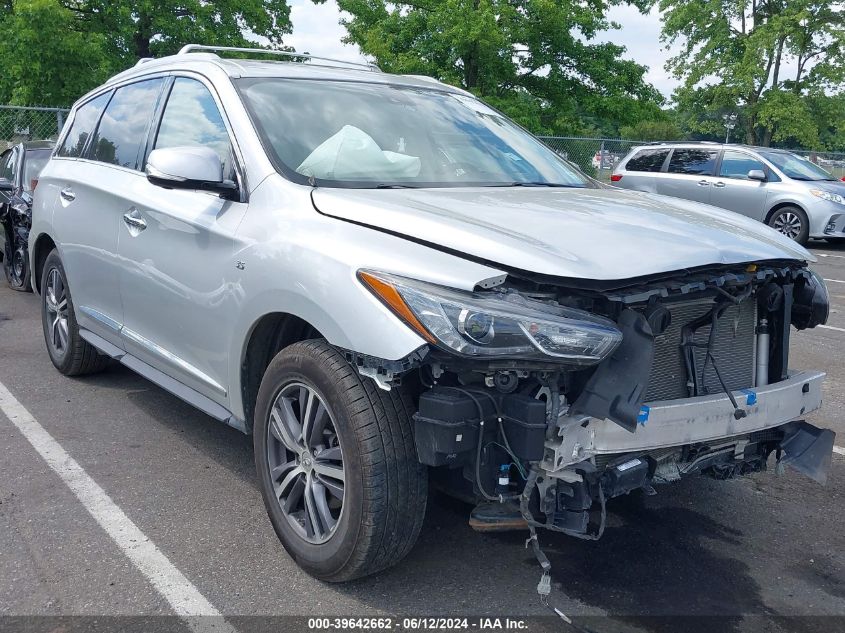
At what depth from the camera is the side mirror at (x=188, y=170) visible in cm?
338

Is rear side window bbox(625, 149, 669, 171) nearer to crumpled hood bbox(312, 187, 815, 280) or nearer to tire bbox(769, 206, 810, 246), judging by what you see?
tire bbox(769, 206, 810, 246)

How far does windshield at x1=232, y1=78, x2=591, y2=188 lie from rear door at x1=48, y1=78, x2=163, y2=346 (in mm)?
1008

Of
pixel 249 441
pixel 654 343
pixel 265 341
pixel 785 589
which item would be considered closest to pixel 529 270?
pixel 654 343

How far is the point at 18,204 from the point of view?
8.78 m

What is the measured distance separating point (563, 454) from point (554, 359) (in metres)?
0.31

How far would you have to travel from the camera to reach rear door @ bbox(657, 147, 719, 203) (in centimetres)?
1497

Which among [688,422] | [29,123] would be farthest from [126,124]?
[29,123]

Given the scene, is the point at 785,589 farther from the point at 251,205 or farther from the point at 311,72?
the point at 311,72

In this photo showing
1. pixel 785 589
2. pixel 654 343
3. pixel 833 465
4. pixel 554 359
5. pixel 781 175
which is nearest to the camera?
pixel 554 359

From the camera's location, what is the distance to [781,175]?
14508 mm

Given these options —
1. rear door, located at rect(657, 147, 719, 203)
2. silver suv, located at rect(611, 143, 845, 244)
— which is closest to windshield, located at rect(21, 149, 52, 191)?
silver suv, located at rect(611, 143, 845, 244)

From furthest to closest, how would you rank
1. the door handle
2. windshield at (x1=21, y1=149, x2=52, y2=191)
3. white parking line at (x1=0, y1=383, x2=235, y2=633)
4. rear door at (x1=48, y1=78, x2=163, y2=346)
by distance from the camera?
windshield at (x1=21, y1=149, x2=52, y2=191)
rear door at (x1=48, y1=78, x2=163, y2=346)
the door handle
white parking line at (x1=0, y1=383, x2=235, y2=633)

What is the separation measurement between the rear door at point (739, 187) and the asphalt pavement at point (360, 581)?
430 inches

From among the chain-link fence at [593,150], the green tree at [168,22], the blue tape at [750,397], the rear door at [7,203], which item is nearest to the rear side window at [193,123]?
the blue tape at [750,397]
